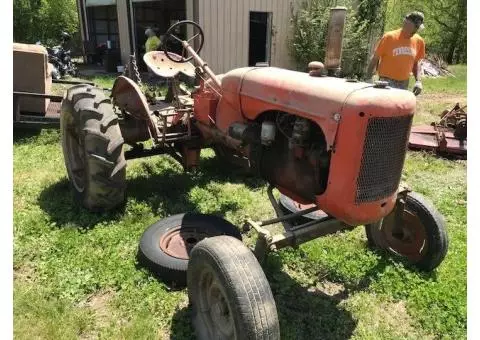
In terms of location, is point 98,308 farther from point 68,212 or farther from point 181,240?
point 68,212

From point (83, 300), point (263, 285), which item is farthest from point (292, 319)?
point (83, 300)

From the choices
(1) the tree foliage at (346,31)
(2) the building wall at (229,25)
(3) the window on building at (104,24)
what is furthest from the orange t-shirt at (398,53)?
(3) the window on building at (104,24)

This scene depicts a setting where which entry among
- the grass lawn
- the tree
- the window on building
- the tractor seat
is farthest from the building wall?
the tree

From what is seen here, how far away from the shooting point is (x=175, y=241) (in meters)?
3.44

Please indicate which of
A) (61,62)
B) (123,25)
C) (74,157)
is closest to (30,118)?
(74,157)

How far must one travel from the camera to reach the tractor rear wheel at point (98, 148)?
3.70 meters

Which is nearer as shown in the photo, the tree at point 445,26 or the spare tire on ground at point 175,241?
the spare tire on ground at point 175,241

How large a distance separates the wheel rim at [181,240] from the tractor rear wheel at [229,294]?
0.65 m

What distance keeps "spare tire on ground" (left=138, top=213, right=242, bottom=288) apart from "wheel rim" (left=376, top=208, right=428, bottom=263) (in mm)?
1243

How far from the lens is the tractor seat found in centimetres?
440

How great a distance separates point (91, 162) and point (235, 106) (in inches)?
54.8

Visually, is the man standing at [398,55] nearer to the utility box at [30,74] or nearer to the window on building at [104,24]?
the utility box at [30,74]

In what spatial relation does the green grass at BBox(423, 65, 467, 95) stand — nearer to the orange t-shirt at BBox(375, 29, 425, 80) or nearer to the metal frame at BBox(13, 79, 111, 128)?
the orange t-shirt at BBox(375, 29, 425, 80)

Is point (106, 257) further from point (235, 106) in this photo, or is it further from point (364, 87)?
point (364, 87)
